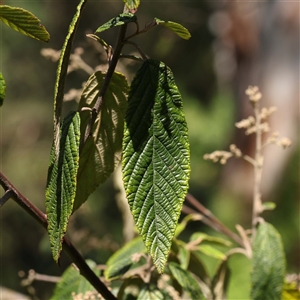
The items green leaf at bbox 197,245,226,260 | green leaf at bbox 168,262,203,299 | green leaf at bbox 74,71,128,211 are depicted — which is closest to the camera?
green leaf at bbox 74,71,128,211

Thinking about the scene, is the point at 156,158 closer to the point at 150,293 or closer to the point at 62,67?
the point at 62,67

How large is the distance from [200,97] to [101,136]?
4.79m

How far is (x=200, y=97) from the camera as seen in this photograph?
5.18m

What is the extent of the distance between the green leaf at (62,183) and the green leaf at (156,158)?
0.04m

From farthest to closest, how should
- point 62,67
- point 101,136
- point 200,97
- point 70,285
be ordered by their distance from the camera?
1. point 200,97
2. point 70,285
3. point 101,136
4. point 62,67

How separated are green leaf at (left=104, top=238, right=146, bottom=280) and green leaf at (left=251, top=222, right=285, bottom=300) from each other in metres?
0.15

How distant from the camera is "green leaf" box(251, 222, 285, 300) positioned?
59 centimetres

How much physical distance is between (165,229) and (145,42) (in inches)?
147

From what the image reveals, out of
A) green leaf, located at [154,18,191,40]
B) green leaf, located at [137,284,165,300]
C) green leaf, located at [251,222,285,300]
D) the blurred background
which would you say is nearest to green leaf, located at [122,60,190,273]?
green leaf, located at [154,18,191,40]

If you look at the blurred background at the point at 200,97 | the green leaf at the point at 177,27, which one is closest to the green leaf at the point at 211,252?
the green leaf at the point at 177,27

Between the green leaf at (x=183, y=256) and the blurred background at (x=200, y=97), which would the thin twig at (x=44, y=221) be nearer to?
the green leaf at (x=183, y=256)

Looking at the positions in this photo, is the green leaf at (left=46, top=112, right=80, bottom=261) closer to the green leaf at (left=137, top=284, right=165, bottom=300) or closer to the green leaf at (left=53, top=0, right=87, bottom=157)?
the green leaf at (left=53, top=0, right=87, bottom=157)

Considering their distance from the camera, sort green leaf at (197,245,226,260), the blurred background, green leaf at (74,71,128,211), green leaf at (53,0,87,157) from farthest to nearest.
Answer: the blurred background, green leaf at (197,245,226,260), green leaf at (74,71,128,211), green leaf at (53,0,87,157)

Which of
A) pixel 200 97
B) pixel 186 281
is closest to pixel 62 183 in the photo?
pixel 186 281
